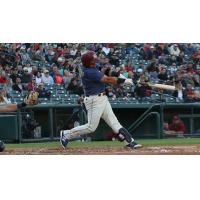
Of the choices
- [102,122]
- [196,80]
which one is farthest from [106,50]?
[196,80]

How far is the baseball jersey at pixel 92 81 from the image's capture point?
8.12m

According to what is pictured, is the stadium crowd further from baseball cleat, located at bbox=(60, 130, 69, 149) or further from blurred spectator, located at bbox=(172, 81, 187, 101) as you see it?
baseball cleat, located at bbox=(60, 130, 69, 149)

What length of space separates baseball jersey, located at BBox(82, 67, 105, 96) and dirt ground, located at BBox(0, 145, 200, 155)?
2.79ft

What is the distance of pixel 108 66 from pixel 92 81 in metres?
4.16

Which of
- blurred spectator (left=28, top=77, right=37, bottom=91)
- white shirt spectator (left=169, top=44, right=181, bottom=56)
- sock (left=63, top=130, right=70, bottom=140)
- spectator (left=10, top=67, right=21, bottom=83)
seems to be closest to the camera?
sock (left=63, top=130, right=70, bottom=140)

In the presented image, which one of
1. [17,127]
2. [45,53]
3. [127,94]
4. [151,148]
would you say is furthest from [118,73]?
[151,148]

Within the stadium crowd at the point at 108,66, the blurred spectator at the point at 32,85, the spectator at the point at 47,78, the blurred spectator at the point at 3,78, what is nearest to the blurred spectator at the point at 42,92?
the stadium crowd at the point at 108,66

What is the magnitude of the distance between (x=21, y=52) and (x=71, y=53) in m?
1.12

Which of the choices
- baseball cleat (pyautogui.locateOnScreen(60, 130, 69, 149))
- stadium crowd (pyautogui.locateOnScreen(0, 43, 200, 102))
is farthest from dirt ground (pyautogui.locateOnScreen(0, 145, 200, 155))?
stadium crowd (pyautogui.locateOnScreen(0, 43, 200, 102))

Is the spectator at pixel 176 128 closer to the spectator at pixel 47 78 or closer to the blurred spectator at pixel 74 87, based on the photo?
the blurred spectator at pixel 74 87

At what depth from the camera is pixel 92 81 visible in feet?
26.7

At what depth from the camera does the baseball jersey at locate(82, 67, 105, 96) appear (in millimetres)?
8117

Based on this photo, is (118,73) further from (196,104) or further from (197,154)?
(197,154)

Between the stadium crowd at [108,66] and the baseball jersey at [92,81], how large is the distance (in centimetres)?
312
